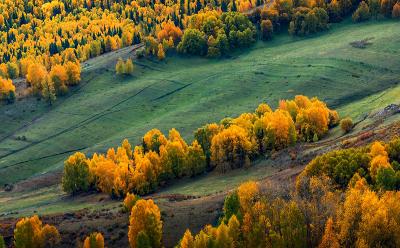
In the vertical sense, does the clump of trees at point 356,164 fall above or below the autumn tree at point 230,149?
above

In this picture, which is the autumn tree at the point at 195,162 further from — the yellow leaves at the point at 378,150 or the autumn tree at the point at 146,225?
the yellow leaves at the point at 378,150

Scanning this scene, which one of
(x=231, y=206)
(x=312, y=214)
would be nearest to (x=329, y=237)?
(x=312, y=214)

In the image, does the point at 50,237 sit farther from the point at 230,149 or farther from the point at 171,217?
the point at 230,149

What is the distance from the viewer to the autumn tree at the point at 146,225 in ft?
304

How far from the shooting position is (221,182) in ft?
426

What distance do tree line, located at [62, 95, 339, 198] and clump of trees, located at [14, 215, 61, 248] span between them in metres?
39.7

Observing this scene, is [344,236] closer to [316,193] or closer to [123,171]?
[316,193]

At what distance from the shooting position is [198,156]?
14700 cm

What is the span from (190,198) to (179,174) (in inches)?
1338

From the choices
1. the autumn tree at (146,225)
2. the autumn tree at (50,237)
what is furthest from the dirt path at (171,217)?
the autumn tree at (146,225)

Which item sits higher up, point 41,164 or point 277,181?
point 277,181

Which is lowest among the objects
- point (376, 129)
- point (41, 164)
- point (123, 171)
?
point (41, 164)

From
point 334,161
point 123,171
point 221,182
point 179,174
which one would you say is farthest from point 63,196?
point 334,161

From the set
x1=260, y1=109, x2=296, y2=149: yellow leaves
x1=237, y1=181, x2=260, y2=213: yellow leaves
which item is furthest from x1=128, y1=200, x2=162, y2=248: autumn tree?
x1=260, y1=109, x2=296, y2=149: yellow leaves
